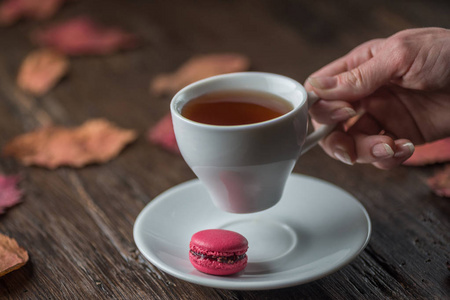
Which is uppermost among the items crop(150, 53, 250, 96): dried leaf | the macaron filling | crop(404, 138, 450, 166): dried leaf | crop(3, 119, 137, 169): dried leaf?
the macaron filling

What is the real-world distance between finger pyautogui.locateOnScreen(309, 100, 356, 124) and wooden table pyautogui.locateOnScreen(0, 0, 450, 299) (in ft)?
0.67

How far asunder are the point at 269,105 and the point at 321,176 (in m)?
0.33

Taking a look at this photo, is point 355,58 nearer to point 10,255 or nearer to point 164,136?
point 164,136

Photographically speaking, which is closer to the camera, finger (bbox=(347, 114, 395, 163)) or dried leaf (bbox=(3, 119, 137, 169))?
finger (bbox=(347, 114, 395, 163))

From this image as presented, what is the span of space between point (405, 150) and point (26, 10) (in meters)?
1.65

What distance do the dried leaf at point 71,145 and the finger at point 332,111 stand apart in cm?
54

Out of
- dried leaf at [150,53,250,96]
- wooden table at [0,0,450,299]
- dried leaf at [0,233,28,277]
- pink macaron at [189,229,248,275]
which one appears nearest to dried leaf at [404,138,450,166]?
wooden table at [0,0,450,299]

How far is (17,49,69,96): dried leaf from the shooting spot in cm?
162

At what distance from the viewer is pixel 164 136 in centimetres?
132

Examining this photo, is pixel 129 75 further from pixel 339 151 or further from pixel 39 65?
Result: pixel 339 151

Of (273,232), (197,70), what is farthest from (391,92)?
(197,70)

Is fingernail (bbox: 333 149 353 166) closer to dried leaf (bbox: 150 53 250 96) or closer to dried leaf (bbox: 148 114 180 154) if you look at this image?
dried leaf (bbox: 148 114 180 154)

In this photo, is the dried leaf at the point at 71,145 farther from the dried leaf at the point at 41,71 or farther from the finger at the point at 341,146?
the finger at the point at 341,146

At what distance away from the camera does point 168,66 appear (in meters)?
1.69
